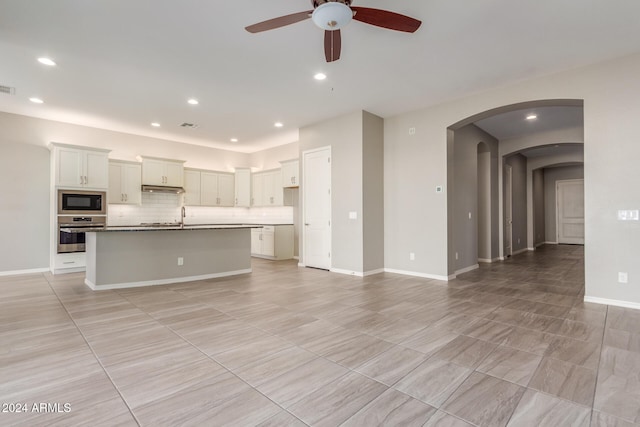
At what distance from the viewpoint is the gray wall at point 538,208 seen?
1031cm

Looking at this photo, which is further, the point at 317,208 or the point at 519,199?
the point at 519,199

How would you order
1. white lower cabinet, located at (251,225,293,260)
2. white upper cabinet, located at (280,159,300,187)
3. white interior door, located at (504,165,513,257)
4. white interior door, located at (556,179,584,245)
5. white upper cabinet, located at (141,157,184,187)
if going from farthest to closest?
white interior door, located at (556,179,584,245), white interior door, located at (504,165,513,257), white lower cabinet, located at (251,225,293,260), white upper cabinet, located at (280,159,300,187), white upper cabinet, located at (141,157,184,187)

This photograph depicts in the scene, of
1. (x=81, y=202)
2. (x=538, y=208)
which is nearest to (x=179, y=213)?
(x=81, y=202)

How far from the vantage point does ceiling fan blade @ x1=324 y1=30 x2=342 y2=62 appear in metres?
2.68

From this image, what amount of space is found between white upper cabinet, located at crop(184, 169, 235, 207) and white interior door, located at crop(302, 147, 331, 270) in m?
3.04

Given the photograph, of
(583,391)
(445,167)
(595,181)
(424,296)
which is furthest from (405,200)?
(583,391)

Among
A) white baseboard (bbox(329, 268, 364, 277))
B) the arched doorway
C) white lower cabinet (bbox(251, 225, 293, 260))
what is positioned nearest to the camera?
the arched doorway

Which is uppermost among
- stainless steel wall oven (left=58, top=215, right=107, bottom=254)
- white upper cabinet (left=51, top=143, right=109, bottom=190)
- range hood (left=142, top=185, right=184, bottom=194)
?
white upper cabinet (left=51, top=143, right=109, bottom=190)

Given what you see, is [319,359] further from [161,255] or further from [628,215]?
[628,215]

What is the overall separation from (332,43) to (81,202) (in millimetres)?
5955

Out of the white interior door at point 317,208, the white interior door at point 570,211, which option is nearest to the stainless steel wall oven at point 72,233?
the white interior door at point 317,208

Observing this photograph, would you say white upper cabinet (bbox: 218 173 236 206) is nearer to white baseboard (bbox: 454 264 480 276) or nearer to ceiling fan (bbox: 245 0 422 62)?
white baseboard (bbox: 454 264 480 276)

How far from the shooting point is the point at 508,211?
8.19 metres

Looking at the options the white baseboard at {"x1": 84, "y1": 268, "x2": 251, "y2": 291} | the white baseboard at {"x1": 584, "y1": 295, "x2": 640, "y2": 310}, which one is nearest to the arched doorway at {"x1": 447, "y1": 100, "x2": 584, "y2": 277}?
the white baseboard at {"x1": 584, "y1": 295, "x2": 640, "y2": 310}
